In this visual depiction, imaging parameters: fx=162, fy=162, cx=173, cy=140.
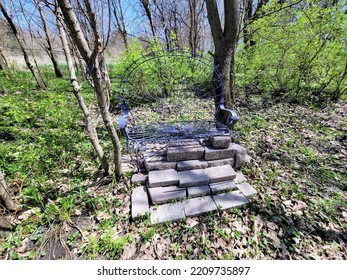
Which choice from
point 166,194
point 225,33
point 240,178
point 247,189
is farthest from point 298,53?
point 166,194

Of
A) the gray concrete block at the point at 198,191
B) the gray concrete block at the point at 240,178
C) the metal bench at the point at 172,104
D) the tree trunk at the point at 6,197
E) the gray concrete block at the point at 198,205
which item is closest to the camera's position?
the tree trunk at the point at 6,197

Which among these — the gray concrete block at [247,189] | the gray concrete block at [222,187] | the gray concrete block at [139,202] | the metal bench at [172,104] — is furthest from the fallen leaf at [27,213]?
the gray concrete block at [247,189]

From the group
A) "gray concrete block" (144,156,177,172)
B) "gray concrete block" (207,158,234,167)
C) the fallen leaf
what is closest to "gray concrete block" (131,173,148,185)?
"gray concrete block" (144,156,177,172)

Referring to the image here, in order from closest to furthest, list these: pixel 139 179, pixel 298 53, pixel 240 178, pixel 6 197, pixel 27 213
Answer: pixel 6 197, pixel 27 213, pixel 139 179, pixel 240 178, pixel 298 53

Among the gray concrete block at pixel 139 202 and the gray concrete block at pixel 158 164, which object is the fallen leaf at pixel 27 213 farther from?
the gray concrete block at pixel 158 164

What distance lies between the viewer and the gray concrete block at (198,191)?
1814mm

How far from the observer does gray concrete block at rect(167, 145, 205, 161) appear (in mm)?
1977

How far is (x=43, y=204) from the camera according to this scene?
1637 mm

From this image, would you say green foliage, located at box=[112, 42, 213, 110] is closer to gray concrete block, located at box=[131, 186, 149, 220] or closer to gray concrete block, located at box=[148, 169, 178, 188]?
gray concrete block, located at box=[148, 169, 178, 188]

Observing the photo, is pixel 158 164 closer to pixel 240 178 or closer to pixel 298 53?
pixel 240 178

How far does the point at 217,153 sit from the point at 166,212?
3.05 ft

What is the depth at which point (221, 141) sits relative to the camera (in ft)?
6.63

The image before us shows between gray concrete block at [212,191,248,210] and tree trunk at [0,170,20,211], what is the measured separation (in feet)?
6.43
